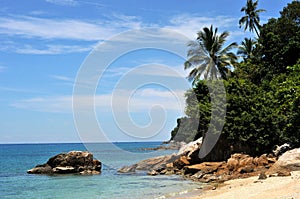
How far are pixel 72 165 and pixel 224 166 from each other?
1656cm

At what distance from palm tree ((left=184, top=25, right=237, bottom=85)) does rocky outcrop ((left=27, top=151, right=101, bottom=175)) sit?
13.9 meters

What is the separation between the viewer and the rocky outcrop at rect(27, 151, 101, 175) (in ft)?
127

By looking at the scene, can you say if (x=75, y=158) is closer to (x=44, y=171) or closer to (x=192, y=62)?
(x=44, y=171)

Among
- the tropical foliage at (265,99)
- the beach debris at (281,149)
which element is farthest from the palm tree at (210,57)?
the beach debris at (281,149)

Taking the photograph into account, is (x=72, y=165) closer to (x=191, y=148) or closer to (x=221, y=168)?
(x=191, y=148)

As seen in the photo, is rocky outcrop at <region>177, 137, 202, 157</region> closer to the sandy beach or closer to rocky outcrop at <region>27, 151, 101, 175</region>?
rocky outcrop at <region>27, 151, 101, 175</region>

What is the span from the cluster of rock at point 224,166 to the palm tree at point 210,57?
9.32 metres

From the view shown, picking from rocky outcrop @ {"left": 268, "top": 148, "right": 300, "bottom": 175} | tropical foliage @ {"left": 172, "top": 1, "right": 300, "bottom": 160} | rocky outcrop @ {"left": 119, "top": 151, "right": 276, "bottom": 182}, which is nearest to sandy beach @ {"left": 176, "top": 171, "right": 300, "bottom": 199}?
rocky outcrop @ {"left": 268, "top": 148, "right": 300, "bottom": 175}

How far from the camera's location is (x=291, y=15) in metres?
40.2

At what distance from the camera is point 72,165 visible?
1549 inches

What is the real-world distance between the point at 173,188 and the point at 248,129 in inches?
415

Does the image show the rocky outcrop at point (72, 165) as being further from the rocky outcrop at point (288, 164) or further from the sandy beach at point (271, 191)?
the rocky outcrop at point (288, 164)

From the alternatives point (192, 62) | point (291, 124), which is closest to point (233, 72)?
point (192, 62)

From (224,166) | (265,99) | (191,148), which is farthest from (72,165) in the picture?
(265,99)
